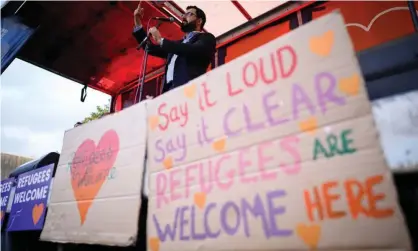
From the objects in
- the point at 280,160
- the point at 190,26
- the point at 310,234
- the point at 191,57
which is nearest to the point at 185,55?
the point at 191,57

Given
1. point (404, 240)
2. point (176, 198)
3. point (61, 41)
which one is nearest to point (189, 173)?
point (176, 198)

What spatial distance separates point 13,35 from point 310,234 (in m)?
3.97

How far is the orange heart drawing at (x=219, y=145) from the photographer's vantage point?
1345 mm

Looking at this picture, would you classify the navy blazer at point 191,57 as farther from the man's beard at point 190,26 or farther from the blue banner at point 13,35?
the blue banner at point 13,35

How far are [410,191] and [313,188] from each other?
0.41m

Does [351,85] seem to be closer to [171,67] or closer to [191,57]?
[191,57]

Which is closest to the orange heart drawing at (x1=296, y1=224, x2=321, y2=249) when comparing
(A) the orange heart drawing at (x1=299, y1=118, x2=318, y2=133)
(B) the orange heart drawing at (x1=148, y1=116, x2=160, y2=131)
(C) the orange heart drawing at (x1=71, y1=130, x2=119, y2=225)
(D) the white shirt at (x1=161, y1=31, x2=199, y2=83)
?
(A) the orange heart drawing at (x1=299, y1=118, x2=318, y2=133)

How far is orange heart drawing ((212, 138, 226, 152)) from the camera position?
1345 millimetres

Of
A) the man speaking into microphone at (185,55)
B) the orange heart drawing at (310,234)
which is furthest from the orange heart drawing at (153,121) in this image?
the orange heart drawing at (310,234)

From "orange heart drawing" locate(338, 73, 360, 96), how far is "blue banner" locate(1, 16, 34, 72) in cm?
371

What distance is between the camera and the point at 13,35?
3383 mm

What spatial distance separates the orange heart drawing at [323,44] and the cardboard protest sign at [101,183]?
1.10 m

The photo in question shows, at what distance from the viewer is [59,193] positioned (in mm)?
2141

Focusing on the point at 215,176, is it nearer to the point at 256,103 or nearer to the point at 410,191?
the point at 256,103
